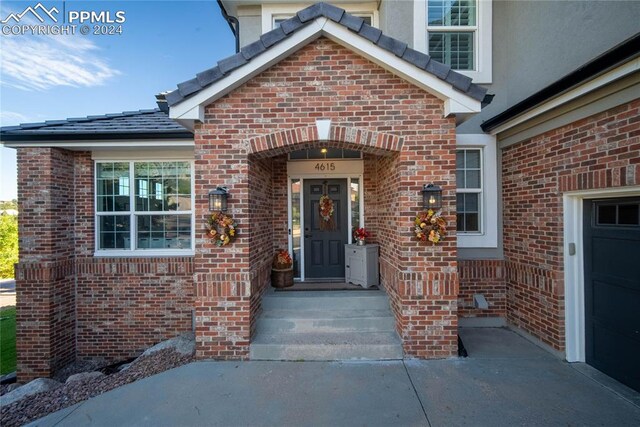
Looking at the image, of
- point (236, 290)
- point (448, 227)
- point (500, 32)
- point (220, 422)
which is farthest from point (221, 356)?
point (500, 32)

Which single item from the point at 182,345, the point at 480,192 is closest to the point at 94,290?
the point at 182,345

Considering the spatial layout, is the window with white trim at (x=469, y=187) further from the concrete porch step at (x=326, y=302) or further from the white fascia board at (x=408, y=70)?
the concrete porch step at (x=326, y=302)

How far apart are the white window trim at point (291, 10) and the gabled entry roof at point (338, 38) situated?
3239 millimetres

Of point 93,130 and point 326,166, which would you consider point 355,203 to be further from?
point 93,130

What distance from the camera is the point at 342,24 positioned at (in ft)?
Result: 13.0

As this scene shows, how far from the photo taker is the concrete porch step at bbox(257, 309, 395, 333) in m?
4.55

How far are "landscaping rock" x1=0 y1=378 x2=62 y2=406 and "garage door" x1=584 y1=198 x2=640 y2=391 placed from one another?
8161 mm

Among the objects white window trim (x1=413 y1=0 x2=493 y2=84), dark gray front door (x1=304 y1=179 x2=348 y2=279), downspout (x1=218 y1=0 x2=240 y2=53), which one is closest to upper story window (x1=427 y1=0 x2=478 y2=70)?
white window trim (x1=413 y1=0 x2=493 y2=84)

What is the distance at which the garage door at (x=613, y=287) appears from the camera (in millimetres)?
3447

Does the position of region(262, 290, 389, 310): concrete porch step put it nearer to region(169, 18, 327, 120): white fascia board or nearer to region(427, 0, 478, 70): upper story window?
region(169, 18, 327, 120): white fascia board

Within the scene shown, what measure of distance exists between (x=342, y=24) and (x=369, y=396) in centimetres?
473

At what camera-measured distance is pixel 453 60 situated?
19.5 feet

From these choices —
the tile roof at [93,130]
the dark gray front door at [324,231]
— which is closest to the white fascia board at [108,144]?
the tile roof at [93,130]

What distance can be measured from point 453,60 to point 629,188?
3955 millimetres
